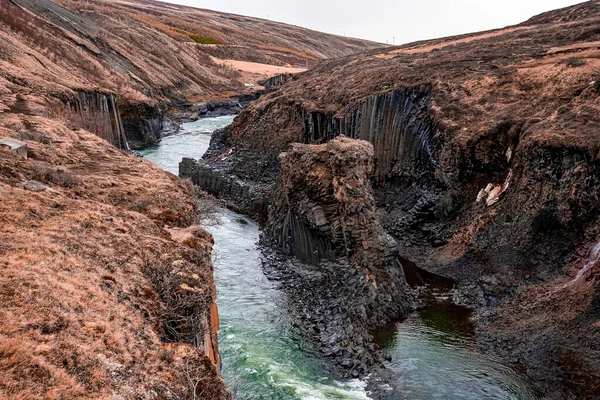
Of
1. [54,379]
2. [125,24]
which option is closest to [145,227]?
[54,379]

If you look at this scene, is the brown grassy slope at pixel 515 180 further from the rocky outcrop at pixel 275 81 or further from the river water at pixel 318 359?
the rocky outcrop at pixel 275 81

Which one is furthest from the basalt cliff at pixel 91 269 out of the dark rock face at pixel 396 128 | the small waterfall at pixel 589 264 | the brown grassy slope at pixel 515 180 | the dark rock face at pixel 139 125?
the dark rock face at pixel 139 125

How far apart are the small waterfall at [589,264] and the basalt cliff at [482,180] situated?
9 centimetres

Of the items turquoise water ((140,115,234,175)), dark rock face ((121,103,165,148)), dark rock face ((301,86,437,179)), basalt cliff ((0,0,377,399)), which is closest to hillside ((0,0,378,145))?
dark rock face ((121,103,165,148))

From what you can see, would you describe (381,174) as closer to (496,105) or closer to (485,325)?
(496,105)

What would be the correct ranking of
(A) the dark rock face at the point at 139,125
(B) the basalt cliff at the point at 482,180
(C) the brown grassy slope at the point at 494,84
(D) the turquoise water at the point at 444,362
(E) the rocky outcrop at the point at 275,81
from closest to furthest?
(D) the turquoise water at the point at 444,362, (B) the basalt cliff at the point at 482,180, (C) the brown grassy slope at the point at 494,84, (A) the dark rock face at the point at 139,125, (E) the rocky outcrop at the point at 275,81

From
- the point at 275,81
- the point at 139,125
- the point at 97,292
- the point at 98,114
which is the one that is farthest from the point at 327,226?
the point at 275,81

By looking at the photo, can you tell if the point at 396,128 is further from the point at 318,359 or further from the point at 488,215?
the point at 318,359

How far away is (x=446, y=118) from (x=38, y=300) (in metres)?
24.0

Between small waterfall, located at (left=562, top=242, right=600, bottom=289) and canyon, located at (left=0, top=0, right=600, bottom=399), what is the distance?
0.35ft

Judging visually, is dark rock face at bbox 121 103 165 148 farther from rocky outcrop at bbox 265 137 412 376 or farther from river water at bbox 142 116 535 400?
river water at bbox 142 116 535 400

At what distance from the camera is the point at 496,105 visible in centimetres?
2814

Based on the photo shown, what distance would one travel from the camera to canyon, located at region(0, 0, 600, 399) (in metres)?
9.97

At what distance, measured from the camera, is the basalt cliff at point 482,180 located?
58.9ft
